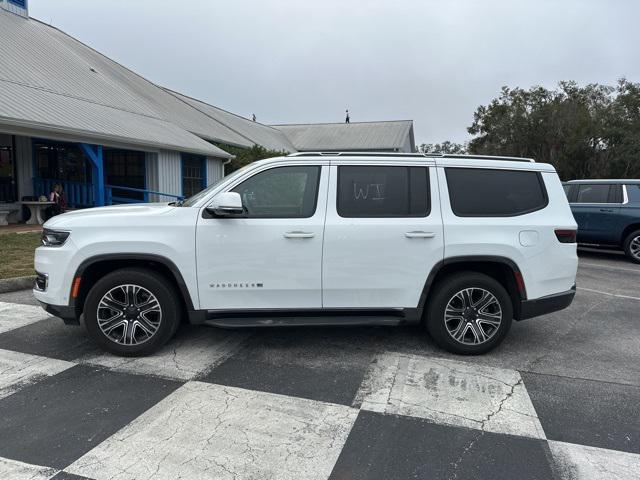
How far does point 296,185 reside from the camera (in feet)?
14.9

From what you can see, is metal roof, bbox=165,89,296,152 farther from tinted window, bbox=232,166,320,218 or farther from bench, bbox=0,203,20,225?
tinted window, bbox=232,166,320,218

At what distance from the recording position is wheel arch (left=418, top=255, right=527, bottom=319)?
4486 mm

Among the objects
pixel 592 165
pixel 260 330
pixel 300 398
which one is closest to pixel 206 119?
pixel 260 330

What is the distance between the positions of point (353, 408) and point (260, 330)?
192cm

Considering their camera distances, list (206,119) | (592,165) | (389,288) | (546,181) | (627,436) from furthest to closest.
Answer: (592,165) → (206,119) → (546,181) → (389,288) → (627,436)

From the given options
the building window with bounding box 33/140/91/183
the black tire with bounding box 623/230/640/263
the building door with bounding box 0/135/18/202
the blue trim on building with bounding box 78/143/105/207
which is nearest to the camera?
the black tire with bounding box 623/230/640/263

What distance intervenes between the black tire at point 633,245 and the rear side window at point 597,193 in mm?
825

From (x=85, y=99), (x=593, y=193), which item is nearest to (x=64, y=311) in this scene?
(x=593, y=193)

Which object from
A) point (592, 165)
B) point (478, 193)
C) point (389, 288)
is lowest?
point (389, 288)

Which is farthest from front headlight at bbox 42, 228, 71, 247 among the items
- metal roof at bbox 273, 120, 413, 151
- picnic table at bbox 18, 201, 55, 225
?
metal roof at bbox 273, 120, 413, 151

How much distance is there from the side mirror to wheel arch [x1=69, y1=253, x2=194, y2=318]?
0.61 meters

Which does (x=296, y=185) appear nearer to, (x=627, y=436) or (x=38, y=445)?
(x=38, y=445)

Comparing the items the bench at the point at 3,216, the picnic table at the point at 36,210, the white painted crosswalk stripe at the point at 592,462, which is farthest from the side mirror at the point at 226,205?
the bench at the point at 3,216

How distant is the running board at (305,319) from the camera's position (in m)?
4.37
